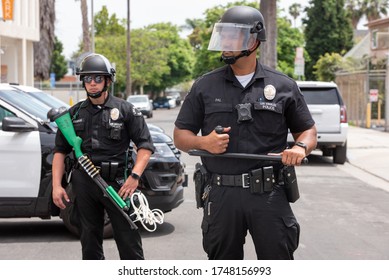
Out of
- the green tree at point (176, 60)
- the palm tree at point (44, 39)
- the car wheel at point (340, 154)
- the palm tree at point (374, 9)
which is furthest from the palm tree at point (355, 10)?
the car wheel at point (340, 154)

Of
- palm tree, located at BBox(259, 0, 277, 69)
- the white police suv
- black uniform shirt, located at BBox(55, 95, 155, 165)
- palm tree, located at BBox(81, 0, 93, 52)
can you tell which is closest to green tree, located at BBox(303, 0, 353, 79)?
palm tree, located at BBox(81, 0, 93, 52)

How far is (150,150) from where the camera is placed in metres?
5.54

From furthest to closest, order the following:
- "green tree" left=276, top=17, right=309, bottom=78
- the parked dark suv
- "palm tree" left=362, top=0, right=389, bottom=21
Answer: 1. "palm tree" left=362, top=0, right=389, bottom=21
2. "green tree" left=276, top=17, right=309, bottom=78
3. the parked dark suv

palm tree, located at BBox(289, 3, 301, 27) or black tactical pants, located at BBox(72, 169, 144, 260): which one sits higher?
palm tree, located at BBox(289, 3, 301, 27)

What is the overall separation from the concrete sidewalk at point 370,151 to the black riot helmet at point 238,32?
36.2 feet

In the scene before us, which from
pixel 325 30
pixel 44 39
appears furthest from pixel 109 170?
pixel 325 30

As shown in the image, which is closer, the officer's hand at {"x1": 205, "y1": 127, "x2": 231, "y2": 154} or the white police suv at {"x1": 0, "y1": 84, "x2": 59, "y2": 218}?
the officer's hand at {"x1": 205, "y1": 127, "x2": 231, "y2": 154}

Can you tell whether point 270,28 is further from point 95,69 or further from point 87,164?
point 87,164

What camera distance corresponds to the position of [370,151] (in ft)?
66.5

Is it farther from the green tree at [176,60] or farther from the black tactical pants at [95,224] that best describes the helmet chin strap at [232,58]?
the green tree at [176,60]

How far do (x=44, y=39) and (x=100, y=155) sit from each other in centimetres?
4152

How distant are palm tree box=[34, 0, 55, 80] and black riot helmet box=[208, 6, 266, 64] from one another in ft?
130

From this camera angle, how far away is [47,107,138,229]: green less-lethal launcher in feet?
17.4

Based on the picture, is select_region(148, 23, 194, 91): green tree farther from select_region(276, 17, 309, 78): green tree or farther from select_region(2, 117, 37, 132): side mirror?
select_region(2, 117, 37, 132): side mirror
